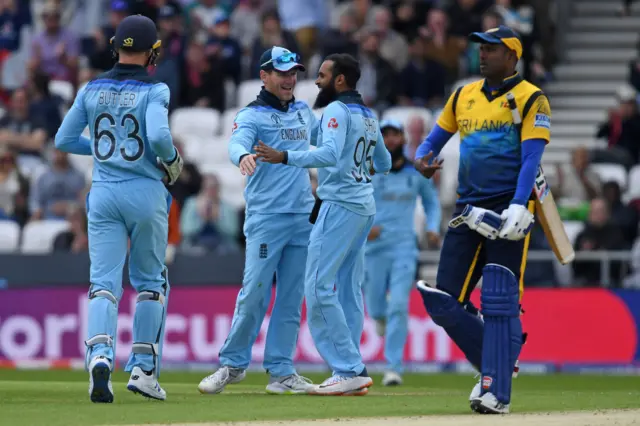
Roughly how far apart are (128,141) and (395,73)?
Result: 37.8 ft

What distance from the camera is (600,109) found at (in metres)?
22.5

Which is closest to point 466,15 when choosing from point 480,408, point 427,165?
point 427,165

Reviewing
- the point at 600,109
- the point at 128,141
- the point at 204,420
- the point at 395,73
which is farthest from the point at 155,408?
the point at 600,109

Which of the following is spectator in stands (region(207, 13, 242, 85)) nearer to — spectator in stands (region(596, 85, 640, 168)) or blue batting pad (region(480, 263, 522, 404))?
spectator in stands (region(596, 85, 640, 168))

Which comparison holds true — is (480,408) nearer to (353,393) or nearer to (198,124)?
(353,393)

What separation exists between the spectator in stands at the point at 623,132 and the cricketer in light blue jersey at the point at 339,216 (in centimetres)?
923

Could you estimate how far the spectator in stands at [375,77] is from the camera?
21.1m

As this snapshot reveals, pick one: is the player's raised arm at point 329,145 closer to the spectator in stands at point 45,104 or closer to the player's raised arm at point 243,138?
the player's raised arm at point 243,138

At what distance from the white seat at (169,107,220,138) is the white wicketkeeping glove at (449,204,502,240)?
499 inches

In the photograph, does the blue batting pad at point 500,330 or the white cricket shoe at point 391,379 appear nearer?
the blue batting pad at point 500,330

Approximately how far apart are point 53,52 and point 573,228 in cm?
926

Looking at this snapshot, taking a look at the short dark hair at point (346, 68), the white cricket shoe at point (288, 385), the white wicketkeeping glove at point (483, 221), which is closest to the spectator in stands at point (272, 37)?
the short dark hair at point (346, 68)

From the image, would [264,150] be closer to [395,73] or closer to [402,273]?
[402,273]

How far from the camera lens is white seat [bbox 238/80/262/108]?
2177 cm
